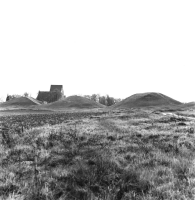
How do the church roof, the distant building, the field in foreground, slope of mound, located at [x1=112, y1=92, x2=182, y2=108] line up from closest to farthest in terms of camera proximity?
the field in foreground → slope of mound, located at [x1=112, y1=92, x2=182, y2=108] → the distant building → the church roof

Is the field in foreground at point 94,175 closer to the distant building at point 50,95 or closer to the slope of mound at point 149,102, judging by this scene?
the slope of mound at point 149,102

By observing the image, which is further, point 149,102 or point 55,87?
point 55,87

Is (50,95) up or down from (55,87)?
down

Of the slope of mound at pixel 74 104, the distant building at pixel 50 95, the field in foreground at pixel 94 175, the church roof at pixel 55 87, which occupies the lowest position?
the field in foreground at pixel 94 175

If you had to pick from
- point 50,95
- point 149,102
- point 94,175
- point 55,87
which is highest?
point 55,87

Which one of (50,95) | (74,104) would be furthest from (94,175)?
(50,95)

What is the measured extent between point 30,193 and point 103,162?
2.41 metres

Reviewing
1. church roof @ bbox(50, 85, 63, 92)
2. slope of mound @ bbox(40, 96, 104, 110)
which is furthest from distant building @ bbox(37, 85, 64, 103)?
slope of mound @ bbox(40, 96, 104, 110)

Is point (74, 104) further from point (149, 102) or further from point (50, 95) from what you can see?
point (149, 102)

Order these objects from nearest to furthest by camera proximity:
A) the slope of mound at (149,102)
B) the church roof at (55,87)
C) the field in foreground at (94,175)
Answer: the field in foreground at (94,175)
the slope of mound at (149,102)
the church roof at (55,87)

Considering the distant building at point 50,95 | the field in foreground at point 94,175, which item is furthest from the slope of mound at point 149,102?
the field in foreground at point 94,175

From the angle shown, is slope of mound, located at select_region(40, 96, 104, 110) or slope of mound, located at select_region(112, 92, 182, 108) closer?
slope of mound, located at select_region(112, 92, 182, 108)

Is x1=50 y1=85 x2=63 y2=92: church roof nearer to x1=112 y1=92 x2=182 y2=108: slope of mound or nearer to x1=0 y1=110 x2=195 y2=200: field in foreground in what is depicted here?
x1=112 y1=92 x2=182 y2=108: slope of mound

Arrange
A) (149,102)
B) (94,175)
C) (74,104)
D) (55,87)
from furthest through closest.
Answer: (55,87) < (74,104) < (149,102) < (94,175)
